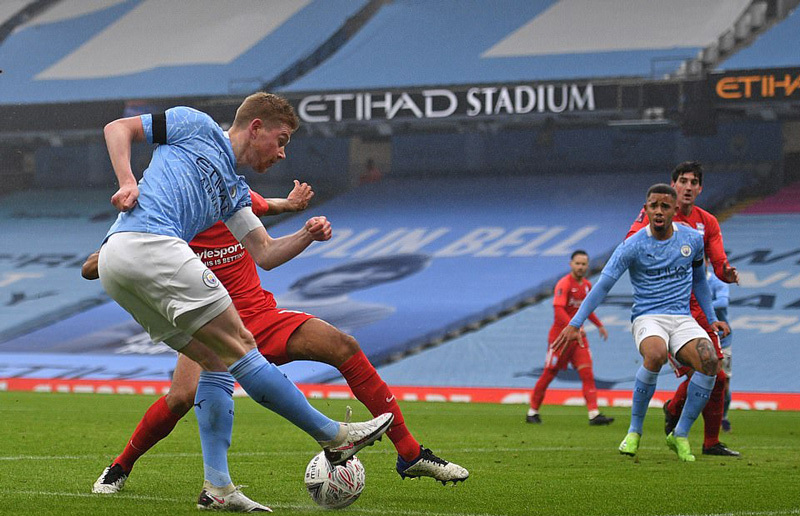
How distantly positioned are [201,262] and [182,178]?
39 centimetres

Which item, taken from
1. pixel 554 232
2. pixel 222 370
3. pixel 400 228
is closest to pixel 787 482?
pixel 222 370

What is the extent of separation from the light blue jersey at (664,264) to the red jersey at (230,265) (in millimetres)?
3312

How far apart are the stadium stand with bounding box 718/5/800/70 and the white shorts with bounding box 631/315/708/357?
49.0ft

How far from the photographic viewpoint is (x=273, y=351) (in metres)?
6.05

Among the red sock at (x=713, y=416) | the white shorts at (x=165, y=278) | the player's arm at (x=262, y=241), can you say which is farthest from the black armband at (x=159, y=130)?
the red sock at (x=713, y=416)

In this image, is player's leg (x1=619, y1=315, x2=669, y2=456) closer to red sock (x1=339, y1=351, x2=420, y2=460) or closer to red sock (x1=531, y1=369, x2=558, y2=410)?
red sock (x1=339, y1=351, x2=420, y2=460)

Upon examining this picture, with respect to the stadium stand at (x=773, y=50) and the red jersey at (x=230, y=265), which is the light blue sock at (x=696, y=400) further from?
the stadium stand at (x=773, y=50)

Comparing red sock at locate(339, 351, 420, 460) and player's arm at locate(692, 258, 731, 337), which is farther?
player's arm at locate(692, 258, 731, 337)

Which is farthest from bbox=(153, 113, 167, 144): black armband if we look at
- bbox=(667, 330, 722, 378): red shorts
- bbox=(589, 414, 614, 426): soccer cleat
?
bbox=(589, 414, 614, 426): soccer cleat

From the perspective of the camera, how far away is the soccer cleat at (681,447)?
8.62 m

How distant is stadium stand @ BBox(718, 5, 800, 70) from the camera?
75.7 feet

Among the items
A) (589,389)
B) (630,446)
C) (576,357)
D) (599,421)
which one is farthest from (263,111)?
(576,357)

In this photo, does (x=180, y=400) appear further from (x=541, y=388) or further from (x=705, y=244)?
(x=541, y=388)

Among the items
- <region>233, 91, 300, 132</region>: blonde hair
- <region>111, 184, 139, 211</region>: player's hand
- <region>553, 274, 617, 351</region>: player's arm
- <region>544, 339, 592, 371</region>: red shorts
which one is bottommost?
<region>544, 339, 592, 371</region>: red shorts
